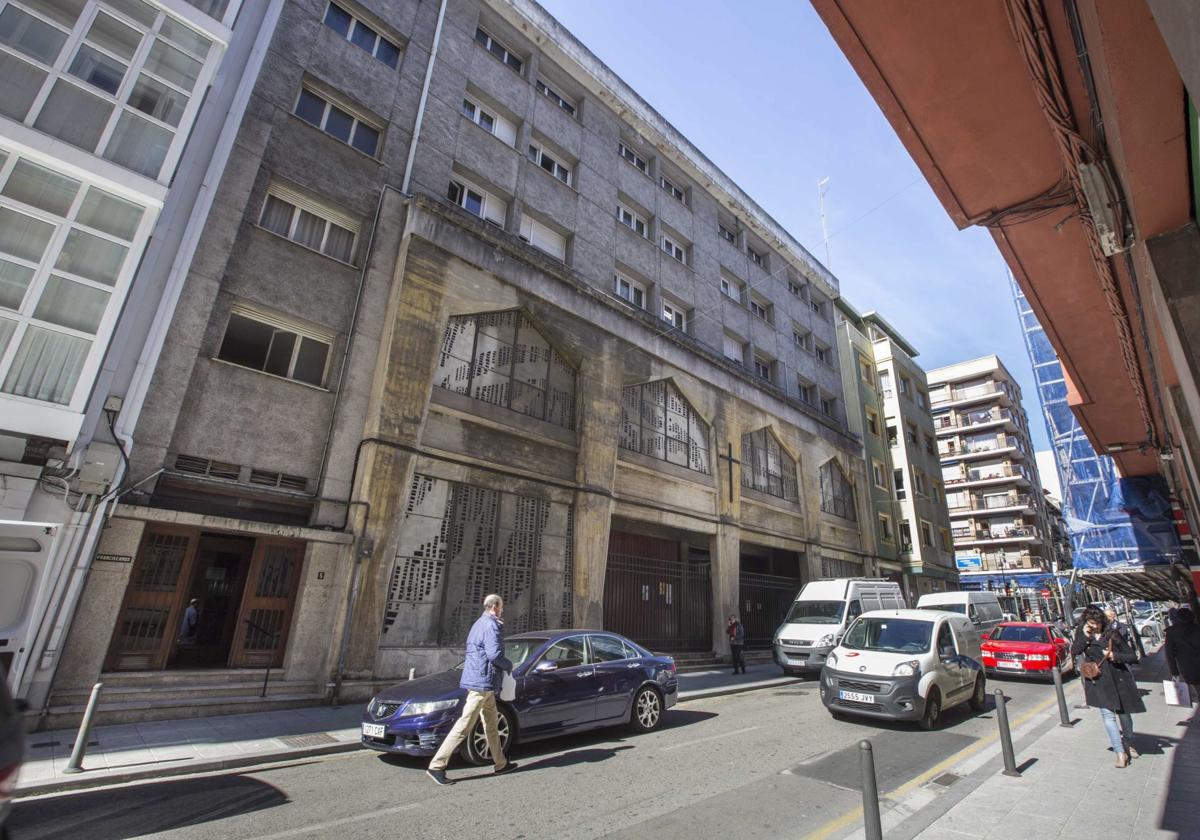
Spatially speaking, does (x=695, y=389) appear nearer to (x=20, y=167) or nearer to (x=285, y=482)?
(x=285, y=482)

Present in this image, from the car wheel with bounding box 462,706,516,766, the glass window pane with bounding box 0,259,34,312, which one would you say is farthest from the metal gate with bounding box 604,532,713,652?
the glass window pane with bounding box 0,259,34,312

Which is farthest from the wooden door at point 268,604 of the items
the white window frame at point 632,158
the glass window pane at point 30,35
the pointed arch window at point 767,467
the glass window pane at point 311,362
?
the white window frame at point 632,158

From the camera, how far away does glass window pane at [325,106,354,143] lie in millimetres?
13492

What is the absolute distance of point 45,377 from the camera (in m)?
8.26

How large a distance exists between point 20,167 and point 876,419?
36.5 meters

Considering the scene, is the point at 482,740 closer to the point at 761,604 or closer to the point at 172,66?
the point at 172,66

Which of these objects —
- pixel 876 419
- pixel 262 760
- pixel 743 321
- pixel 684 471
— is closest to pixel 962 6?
pixel 262 760

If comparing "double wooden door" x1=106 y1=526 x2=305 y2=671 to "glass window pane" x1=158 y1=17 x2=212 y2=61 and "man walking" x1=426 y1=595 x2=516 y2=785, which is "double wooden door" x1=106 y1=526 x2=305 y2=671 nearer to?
"man walking" x1=426 y1=595 x2=516 y2=785

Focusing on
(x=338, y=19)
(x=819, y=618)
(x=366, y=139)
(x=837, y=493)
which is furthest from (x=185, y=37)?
(x=837, y=493)

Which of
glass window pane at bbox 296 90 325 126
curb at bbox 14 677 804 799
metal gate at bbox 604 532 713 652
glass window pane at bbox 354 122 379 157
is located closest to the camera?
curb at bbox 14 677 804 799

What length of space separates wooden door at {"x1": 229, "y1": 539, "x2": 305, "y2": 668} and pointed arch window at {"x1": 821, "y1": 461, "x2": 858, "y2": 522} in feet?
74.5

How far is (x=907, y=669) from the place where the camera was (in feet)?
27.5

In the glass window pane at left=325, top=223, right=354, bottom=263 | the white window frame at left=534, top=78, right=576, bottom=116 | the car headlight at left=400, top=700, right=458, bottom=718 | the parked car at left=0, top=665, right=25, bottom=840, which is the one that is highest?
the white window frame at left=534, top=78, right=576, bottom=116

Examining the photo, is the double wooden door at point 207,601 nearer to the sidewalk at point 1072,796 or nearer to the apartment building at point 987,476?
the sidewalk at point 1072,796
